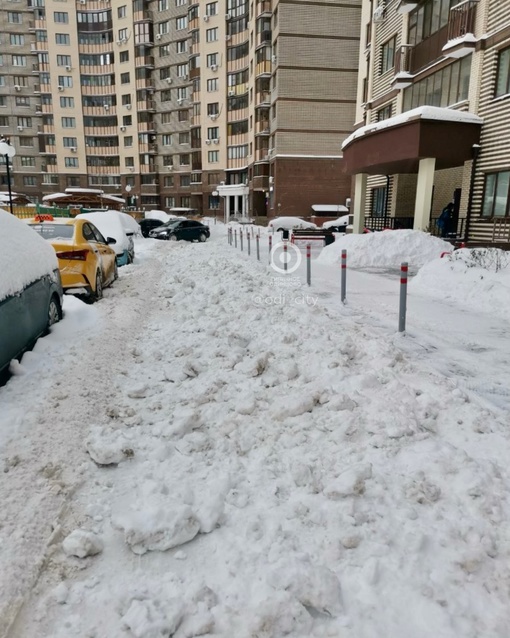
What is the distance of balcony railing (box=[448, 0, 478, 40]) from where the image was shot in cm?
1736

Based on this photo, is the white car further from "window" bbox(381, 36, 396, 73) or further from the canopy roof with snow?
the canopy roof with snow

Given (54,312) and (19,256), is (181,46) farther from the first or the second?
(19,256)

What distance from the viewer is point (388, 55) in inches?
1002

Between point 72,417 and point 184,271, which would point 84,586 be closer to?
point 72,417

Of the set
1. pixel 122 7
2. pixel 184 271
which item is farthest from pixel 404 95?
pixel 122 7

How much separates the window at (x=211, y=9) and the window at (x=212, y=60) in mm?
4448

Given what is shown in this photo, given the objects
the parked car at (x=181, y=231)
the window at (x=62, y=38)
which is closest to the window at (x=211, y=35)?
the window at (x=62, y=38)

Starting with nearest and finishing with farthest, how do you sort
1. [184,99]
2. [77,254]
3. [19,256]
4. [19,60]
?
[19,256] < [77,254] < [184,99] < [19,60]

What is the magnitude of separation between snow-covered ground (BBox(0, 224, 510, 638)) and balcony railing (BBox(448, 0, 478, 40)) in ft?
56.6

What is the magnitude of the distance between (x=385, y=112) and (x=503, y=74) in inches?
413

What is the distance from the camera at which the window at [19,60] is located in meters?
65.4

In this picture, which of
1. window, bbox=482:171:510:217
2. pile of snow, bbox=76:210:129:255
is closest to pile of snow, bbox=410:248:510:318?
window, bbox=482:171:510:217

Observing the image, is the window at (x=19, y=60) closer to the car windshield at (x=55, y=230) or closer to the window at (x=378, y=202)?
the window at (x=378, y=202)

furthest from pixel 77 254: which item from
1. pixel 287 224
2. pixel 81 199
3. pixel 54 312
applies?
pixel 81 199
